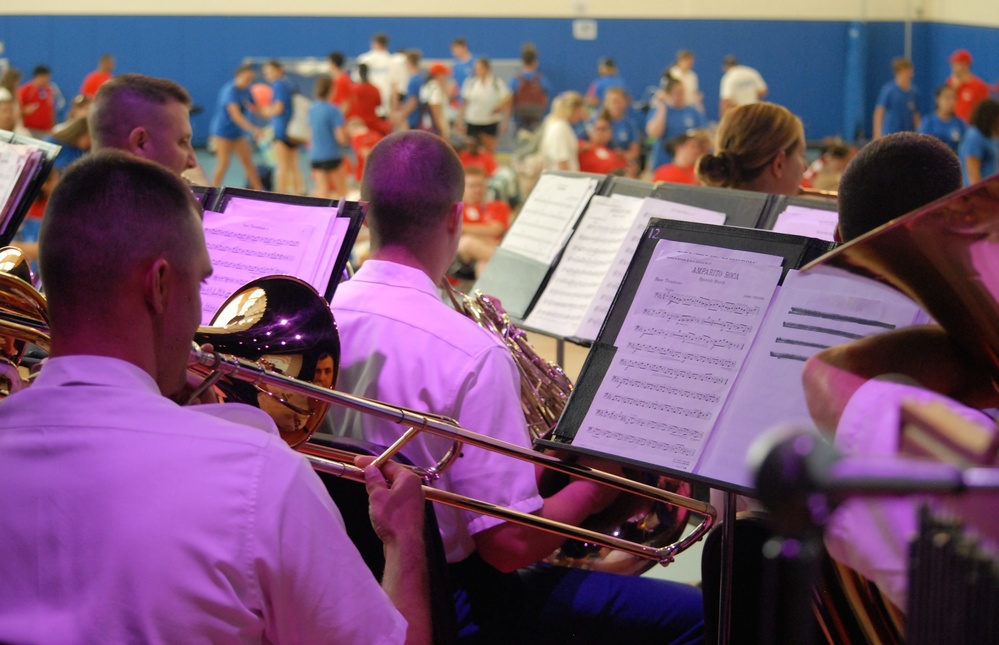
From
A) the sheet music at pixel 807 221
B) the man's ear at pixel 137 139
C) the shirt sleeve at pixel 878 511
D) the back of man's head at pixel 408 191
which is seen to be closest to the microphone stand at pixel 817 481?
the shirt sleeve at pixel 878 511

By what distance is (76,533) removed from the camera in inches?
47.0

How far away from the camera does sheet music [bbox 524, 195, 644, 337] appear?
3.16m

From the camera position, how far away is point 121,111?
2.88 m

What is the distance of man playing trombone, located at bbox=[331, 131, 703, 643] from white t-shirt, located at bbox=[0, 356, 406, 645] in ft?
2.36

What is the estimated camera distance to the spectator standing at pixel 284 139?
11.1m

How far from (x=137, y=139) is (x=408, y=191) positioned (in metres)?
1.01

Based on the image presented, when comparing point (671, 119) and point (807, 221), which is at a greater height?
point (807, 221)

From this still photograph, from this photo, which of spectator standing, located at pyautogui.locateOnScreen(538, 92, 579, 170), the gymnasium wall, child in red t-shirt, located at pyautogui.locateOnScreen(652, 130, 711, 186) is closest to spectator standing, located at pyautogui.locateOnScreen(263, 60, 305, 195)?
spectator standing, located at pyautogui.locateOnScreen(538, 92, 579, 170)

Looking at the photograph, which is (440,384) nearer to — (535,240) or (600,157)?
(535,240)

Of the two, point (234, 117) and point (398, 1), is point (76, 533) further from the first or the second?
point (398, 1)

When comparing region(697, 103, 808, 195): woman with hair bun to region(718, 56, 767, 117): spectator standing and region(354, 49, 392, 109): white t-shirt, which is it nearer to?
region(718, 56, 767, 117): spectator standing

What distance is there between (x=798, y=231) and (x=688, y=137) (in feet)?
13.0

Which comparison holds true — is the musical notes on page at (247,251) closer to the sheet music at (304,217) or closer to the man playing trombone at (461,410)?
the sheet music at (304,217)

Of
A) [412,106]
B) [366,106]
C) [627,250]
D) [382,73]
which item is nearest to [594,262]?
[627,250]
